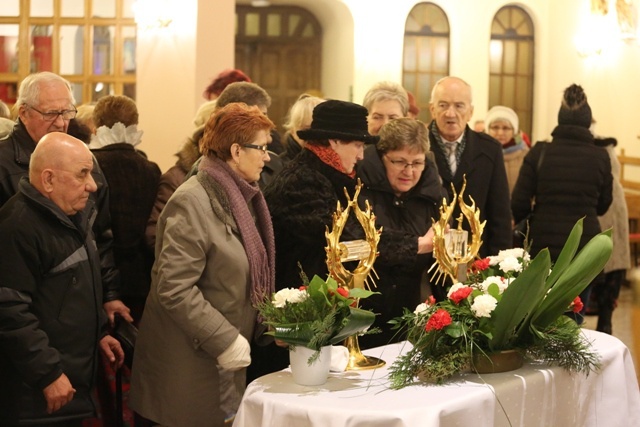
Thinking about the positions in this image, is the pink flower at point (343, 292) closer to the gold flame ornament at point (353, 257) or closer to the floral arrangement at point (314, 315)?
the floral arrangement at point (314, 315)

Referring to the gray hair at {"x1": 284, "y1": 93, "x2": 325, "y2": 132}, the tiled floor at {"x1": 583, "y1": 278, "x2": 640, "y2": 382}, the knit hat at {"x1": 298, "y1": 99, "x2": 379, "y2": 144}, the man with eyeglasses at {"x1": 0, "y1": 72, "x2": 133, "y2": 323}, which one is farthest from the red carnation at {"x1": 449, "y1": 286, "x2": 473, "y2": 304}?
the tiled floor at {"x1": 583, "y1": 278, "x2": 640, "y2": 382}

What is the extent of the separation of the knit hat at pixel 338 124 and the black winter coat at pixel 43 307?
0.95m

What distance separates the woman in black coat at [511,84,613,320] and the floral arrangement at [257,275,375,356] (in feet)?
10.7

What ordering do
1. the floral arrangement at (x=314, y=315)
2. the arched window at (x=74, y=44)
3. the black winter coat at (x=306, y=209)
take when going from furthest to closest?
the arched window at (x=74, y=44)
the black winter coat at (x=306, y=209)
the floral arrangement at (x=314, y=315)

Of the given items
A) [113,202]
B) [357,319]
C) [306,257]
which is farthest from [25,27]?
[357,319]

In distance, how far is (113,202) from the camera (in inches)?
194

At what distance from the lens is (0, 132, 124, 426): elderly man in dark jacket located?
3.42 metres

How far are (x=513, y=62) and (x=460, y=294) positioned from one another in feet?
39.0

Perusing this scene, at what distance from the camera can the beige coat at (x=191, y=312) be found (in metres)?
3.52

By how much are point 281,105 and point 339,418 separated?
41.4 ft

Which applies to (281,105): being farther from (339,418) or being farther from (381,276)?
(339,418)

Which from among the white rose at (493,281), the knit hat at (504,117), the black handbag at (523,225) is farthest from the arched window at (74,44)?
the white rose at (493,281)

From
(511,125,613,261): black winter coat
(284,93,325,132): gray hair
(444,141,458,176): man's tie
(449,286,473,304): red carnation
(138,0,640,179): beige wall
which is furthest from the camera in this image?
(138,0,640,179): beige wall

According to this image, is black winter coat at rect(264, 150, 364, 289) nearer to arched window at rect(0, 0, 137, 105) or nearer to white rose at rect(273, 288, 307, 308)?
white rose at rect(273, 288, 307, 308)
